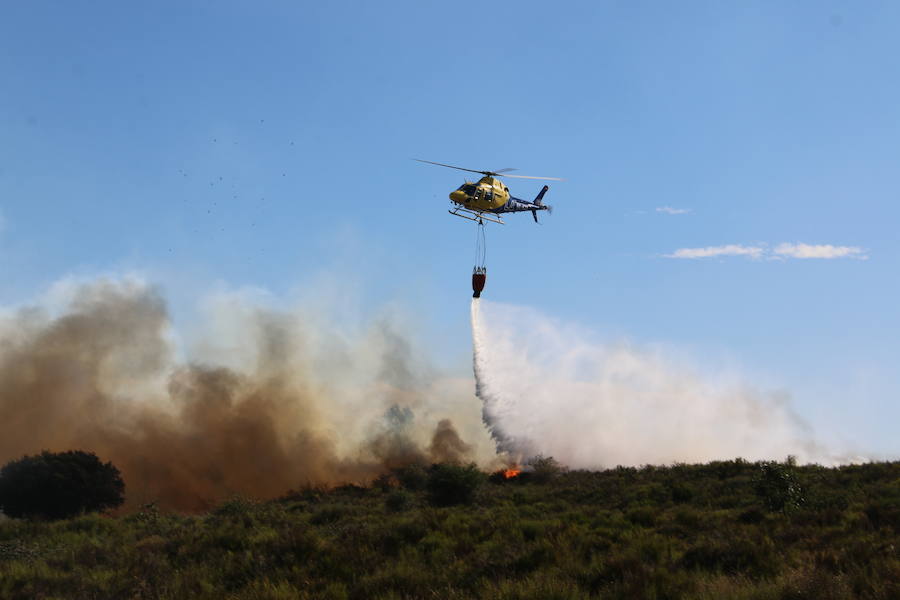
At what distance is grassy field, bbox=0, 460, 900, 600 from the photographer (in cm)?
1692

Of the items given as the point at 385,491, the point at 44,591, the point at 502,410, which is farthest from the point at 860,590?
the point at 502,410

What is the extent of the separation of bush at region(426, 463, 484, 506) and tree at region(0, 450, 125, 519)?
28495 millimetres

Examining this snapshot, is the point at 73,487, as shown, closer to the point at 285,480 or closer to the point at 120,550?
the point at 285,480

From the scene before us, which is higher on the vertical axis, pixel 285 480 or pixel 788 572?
pixel 788 572

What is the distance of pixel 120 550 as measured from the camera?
26.6 m

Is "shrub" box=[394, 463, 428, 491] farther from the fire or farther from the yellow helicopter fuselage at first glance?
the yellow helicopter fuselage

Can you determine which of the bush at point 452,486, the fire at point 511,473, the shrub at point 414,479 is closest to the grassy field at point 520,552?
the bush at point 452,486

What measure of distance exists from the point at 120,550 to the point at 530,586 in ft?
58.3

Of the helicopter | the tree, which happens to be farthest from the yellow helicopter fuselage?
the tree

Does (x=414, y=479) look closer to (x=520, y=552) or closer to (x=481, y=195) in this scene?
(x=481, y=195)

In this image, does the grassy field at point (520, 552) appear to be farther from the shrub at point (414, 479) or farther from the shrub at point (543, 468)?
the shrub at point (414, 479)

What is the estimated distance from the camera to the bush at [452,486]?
41625 millimetres

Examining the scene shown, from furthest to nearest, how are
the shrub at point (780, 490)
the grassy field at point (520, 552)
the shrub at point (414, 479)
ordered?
the shrub at point (414, 479), the shrub at point (780, 490), the grassy field at point (520, 552)

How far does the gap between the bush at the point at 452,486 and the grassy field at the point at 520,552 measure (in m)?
5.47
